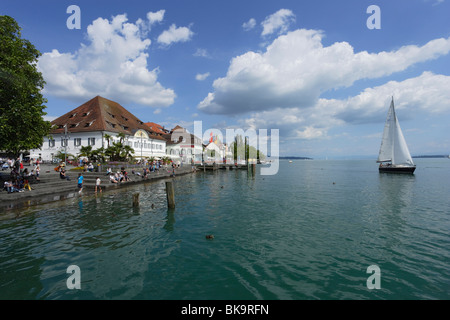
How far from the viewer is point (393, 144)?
5856cm

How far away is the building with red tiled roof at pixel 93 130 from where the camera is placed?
4773cm

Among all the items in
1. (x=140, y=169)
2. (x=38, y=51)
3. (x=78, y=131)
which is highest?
(x=38, y=51)

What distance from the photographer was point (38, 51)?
68.5ft

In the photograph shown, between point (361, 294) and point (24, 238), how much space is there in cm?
1565

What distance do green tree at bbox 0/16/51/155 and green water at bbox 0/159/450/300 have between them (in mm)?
6521

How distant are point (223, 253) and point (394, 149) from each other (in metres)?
67.7

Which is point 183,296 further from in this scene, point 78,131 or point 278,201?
point 78,131

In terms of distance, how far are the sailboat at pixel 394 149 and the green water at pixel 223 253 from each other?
49557 millimetres

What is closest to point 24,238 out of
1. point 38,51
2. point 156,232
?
point 156,232

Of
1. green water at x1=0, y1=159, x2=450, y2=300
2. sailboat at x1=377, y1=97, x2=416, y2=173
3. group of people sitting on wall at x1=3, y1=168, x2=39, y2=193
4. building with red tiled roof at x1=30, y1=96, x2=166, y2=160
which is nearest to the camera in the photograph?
green water at x1=0, y1=159, x2=450, y2=300

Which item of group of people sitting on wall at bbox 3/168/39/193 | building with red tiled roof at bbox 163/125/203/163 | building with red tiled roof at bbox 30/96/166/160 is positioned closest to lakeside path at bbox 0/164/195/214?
group of people sitting on wall at bbox 3/168/39/193

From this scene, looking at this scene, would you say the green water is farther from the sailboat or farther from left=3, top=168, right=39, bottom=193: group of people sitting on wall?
the sailboat

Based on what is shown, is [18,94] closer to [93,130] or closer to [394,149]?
[93,130]

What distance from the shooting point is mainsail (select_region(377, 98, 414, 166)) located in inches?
2253
